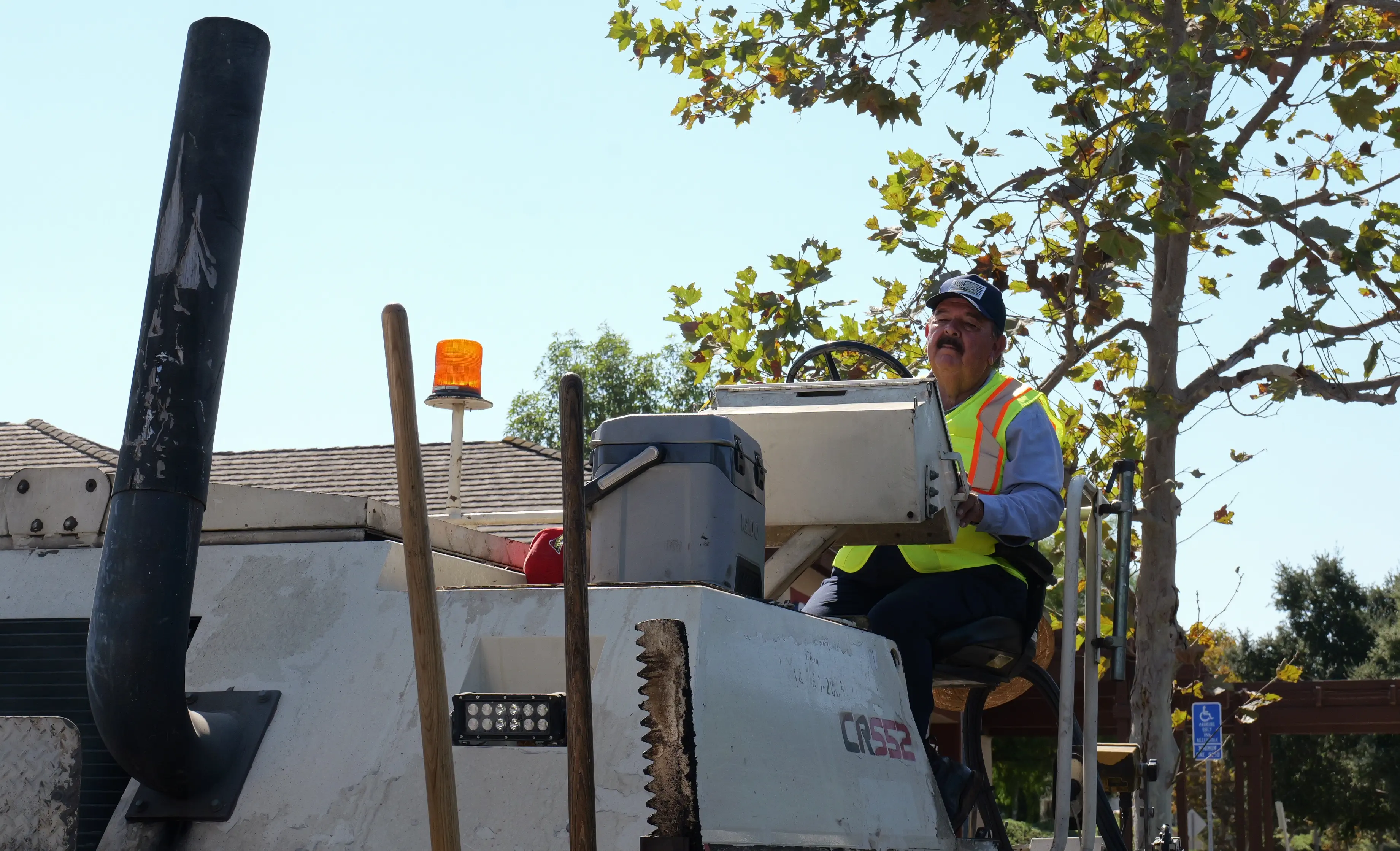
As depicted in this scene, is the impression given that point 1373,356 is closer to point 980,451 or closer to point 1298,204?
point 1298,204

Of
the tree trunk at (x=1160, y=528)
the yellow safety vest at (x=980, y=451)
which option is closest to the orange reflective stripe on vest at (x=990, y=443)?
the yellow safety vest at (x=980, y=451)

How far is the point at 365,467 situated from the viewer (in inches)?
697

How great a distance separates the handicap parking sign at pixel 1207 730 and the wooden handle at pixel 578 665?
24.5 feet

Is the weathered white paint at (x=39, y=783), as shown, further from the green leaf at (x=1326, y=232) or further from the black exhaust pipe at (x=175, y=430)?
the green leaf at (x=1326, y=232)

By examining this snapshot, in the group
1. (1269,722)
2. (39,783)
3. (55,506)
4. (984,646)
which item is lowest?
(39,783)

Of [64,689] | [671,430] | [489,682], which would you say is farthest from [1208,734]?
[64,689]

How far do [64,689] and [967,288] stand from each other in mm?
2538

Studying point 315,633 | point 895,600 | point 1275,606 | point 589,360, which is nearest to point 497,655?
point 315,633

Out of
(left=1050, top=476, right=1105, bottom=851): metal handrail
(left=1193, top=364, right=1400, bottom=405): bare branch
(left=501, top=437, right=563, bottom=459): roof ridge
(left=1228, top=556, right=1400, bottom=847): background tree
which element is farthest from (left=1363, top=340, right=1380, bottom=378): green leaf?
(left=1228, top=556, right=1400, bottom=847): background tree

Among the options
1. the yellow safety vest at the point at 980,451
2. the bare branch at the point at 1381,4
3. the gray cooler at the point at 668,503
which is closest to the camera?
the gray cooler at the point at 668,503

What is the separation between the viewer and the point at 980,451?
4.04m

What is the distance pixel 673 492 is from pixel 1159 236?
587 cm

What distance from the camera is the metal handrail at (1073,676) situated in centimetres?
363

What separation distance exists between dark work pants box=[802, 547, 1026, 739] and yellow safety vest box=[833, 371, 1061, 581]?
0.03 metres
